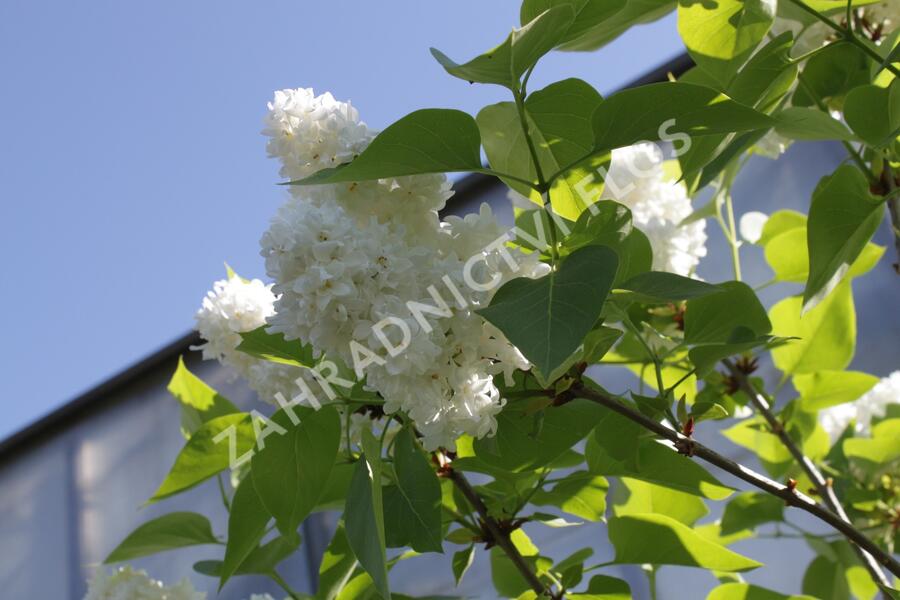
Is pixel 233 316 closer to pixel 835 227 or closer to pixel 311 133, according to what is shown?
pixel 311 133

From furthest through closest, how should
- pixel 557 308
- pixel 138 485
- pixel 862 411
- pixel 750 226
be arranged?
1. pixel 138 485
2. pixel 862 411
3. pixel 750 226
4. pixel 557 308

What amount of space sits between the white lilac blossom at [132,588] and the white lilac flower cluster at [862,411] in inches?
24.1

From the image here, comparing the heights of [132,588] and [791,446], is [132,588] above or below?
above

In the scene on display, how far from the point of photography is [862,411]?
1.00 m

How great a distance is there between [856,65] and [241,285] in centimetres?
38

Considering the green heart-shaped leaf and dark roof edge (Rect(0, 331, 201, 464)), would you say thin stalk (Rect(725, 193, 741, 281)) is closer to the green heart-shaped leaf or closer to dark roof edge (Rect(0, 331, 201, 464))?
the green heart-shaped leaf

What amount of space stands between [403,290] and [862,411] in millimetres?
763

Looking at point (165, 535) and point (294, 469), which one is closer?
point (294, 469)

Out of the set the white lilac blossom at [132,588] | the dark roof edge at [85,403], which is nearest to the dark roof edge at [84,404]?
the dark roof edge at [85,403]

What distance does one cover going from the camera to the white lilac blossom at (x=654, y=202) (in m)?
0.70

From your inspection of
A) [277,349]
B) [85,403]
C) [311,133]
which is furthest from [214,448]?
[85,403]

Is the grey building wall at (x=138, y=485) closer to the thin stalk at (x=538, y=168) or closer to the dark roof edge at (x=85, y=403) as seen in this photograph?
the dark roof edge at (x=85, y=403)

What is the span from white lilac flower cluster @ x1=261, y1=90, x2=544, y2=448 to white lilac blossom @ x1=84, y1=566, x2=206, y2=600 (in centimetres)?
39

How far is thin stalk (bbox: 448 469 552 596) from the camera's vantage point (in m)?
0.51
